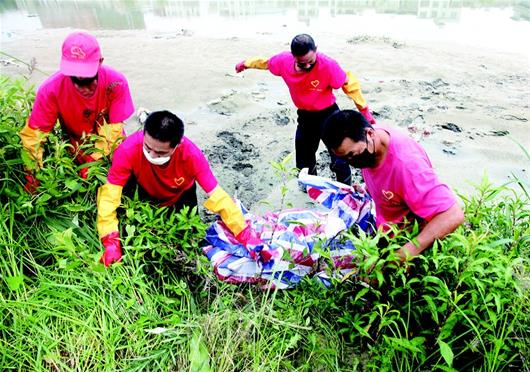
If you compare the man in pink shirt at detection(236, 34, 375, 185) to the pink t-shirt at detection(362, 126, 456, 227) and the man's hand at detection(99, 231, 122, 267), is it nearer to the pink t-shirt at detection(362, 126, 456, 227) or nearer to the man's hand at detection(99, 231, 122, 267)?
the pink t-shirt at detection(362, 126, 456, 227)

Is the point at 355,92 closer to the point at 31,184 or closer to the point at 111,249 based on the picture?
the point at 111,249

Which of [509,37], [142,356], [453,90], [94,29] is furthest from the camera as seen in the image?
[94,29]

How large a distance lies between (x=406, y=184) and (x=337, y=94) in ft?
16.0

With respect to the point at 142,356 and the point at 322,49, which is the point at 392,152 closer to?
the point at 142,356

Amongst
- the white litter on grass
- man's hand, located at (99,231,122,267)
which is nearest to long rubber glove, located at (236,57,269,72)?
man's hand, located at (99,231,122,267)

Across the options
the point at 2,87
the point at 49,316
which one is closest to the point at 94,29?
the point at 2,87

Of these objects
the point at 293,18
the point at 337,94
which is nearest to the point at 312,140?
the point at 337,94

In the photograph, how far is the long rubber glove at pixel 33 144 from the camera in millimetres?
2344

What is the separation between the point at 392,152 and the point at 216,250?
52.0 inches

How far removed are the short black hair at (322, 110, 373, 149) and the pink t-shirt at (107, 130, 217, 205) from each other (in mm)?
935

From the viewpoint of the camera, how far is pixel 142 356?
1866mm

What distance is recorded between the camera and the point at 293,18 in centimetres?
1304

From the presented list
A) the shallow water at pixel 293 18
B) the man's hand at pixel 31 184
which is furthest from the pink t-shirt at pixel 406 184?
the shallow water at pixel 293 18

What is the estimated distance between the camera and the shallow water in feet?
35.1
